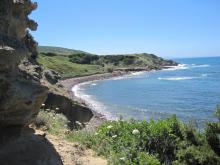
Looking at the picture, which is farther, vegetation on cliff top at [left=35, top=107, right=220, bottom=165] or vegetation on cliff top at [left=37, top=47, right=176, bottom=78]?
vegetation on cliff top at [left=37, top=47, right=176, bottom=78]

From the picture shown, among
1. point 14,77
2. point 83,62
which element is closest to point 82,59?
point 83,62

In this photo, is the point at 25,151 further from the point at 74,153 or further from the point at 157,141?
the point at 157,141

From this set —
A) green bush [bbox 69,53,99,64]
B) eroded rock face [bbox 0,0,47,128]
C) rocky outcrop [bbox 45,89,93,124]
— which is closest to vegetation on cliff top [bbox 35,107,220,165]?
eroded rock face [bbox 0,0,47,128]

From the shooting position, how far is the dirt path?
394 inches

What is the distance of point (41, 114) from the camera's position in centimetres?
1295

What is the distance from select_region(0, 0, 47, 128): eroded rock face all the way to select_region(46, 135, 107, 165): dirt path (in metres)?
1.60

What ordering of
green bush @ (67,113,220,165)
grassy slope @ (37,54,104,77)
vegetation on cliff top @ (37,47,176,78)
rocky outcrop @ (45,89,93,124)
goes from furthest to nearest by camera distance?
1. vegetation on cliff top @ (37,47,176,78)
2. grassy slope @ (37,54,104,77)
3. rocky outcrop @ (45,89,93,124)
4. green bush @ (67,113,220,165)

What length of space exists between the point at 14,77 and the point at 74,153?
10.2ft

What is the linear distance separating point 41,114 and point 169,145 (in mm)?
3897

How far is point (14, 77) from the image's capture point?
26.7 feet

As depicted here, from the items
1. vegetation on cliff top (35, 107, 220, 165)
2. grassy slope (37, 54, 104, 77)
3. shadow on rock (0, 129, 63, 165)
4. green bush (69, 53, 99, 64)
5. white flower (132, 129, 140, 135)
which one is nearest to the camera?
shadow on rock (0, 129, 63, 165)

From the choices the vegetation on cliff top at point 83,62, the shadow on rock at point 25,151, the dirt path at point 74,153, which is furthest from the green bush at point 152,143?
the vegetation on cliff top at point 83,62

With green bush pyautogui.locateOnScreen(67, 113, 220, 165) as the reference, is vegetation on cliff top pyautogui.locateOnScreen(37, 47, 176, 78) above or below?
below

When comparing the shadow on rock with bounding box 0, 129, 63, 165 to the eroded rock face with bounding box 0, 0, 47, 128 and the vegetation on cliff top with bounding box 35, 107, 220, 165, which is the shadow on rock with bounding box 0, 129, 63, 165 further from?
the vegetation on cliff top with bounding box 35, 107, 220, 165
